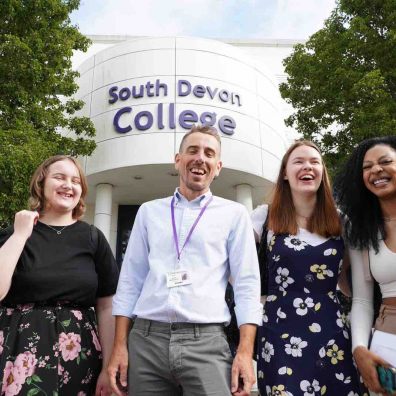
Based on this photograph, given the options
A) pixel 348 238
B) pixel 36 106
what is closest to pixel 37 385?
pixel 348 238

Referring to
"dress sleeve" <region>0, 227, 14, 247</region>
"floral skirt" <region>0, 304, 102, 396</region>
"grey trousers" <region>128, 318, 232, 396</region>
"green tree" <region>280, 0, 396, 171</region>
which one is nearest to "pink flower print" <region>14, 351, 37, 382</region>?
"floral skirt" <region>0, 304, 102, 396</region>

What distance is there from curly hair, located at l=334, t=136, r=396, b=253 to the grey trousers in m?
1.01

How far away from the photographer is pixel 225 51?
1462cm

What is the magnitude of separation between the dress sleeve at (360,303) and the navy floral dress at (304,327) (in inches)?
2.4

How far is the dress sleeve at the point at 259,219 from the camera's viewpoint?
267 centimetres

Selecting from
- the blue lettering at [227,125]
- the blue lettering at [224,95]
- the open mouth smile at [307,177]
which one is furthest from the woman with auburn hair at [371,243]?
the blue lettering at [224,95]

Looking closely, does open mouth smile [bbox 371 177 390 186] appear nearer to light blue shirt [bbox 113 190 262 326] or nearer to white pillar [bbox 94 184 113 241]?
light blue shirt [bbox 113 190 262 326]

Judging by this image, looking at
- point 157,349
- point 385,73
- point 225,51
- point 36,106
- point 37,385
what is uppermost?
point 225,51

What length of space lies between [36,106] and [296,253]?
7.53 meters

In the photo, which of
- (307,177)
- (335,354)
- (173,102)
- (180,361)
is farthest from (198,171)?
(173,102)

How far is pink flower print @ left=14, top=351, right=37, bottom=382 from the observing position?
6.89ft

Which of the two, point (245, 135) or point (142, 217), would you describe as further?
point (245, 135)

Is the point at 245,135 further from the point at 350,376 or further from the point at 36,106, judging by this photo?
the point at 350,376

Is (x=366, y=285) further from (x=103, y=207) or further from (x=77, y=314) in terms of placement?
(x=103, y=207)
